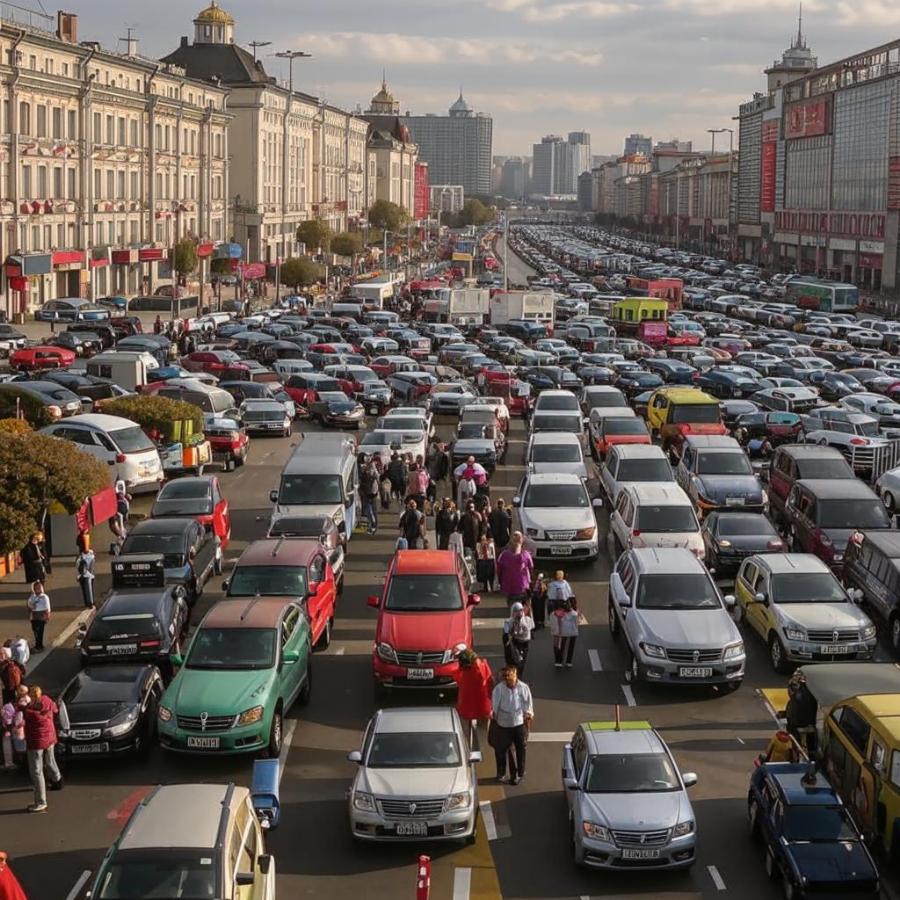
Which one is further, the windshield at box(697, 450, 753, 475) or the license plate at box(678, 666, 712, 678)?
the windshield at box(697, 450, 753, 475)

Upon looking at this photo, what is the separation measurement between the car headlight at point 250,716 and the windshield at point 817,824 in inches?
238

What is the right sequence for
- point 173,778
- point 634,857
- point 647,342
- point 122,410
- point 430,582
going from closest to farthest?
point 634,857
point 173,778
point 430,582
point 122,410
point 647,342

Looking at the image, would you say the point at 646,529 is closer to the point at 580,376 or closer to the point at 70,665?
the point at 70,665

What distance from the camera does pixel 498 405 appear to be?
41.7 metres

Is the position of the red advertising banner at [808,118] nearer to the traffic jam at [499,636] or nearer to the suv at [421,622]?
the traffic jam at [499,636]

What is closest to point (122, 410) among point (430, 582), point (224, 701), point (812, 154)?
point (430, 582)

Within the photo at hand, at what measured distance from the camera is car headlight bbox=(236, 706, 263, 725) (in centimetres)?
1638

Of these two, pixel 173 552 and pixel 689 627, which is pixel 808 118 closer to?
pixel 173 552

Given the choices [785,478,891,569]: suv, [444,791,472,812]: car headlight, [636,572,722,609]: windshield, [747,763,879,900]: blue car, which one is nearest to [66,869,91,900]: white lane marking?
[444,791,472,812]: car headlight

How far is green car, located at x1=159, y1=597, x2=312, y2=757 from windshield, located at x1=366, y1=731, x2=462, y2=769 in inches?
89.8

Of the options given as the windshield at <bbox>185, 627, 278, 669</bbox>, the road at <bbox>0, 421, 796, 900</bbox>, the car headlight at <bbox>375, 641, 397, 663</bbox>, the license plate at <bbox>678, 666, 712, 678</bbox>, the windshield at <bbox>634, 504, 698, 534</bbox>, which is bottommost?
the road at <bbox>0, 421, 796, 900</bbox>

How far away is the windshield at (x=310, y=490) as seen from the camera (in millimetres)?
27188

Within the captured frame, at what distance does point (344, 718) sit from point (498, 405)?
23.9 m

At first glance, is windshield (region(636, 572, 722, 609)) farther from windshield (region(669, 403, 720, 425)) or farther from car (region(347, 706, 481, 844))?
windshield (region(669, 403, 720, 425))
